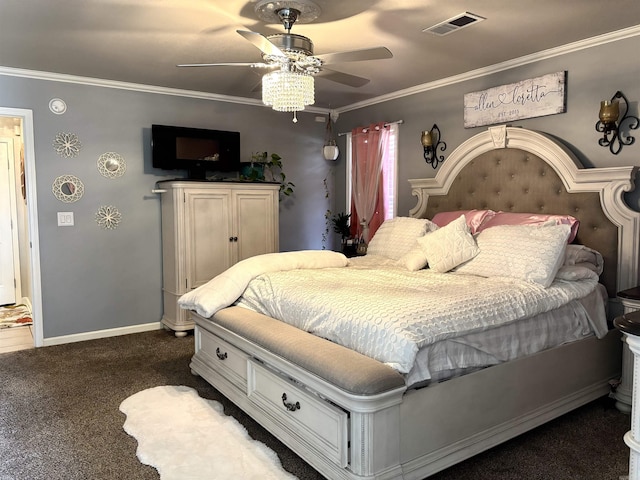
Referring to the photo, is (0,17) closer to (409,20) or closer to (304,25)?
(304,25)

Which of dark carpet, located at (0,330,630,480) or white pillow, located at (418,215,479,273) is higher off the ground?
white pillow, located at (418,215,479,273)

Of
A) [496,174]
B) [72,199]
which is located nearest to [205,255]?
[72,199]

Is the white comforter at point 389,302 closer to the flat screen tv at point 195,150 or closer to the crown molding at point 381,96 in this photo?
the crown molding at point 381,96

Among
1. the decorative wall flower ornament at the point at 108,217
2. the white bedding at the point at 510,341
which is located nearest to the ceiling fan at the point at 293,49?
the white bedding at the point at 510,341

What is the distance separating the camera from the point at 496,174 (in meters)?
3.79

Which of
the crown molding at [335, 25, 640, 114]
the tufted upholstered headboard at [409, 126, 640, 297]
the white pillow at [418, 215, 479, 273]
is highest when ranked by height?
the crown molding at [335, 25, 640, 114]

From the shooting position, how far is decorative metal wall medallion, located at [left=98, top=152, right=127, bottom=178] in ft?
14.2

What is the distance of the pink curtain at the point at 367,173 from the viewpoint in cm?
494

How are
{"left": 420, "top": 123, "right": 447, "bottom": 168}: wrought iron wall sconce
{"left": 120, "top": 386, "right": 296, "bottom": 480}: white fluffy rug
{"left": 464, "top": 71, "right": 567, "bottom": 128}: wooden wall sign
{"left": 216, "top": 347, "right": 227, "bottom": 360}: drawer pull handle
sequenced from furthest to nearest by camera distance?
{"left": 420, "top": 123, "right": 447, "bottom": 168}: wrought iron wall sconce, {"left": 464, "top": 71, "right": 567, "bottom": 128}: wooden wall sign, {"left": 216, "top": 347, "right": 227, "bottom": 360}: drawer pull handle, {"left": 120, "top": 386, "right": 296, "bottom": 480}: white fluffy rug

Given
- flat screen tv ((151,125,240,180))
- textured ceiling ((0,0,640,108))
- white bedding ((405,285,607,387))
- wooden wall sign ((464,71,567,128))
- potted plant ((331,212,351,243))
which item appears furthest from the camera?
potted plant ((331,212,351,243))

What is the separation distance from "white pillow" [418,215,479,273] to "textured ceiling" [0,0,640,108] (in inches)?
49.8

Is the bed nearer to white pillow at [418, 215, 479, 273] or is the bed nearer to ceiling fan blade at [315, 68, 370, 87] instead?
white pillow at [418, 215, 479, 273]

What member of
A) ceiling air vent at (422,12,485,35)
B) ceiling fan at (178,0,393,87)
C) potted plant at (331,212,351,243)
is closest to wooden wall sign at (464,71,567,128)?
ceiling air vent at (422,12,485,35)

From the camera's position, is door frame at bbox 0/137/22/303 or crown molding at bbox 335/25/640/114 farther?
door frame at bbox 0/137/22/303
